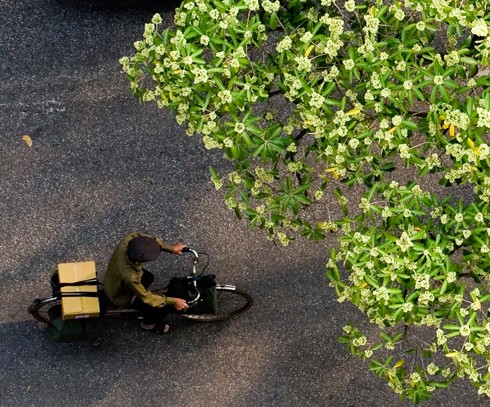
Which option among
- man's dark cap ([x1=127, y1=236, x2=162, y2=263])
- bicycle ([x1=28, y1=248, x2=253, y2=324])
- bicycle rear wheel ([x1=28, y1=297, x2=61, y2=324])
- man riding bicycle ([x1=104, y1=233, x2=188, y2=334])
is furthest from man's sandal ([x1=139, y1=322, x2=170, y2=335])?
man's dark cap ([x1=127, y1=236, x2=162, y2=263])

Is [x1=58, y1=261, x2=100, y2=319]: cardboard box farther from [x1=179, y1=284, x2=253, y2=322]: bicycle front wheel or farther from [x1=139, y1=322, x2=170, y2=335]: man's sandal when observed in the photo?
[x1=179, y1=284, x2=253, y2=322]: bicycle front wheel

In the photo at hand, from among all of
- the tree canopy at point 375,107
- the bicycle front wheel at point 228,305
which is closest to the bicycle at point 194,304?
the bicycle front wheel at point 228,305

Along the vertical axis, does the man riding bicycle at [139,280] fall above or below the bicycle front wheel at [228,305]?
above

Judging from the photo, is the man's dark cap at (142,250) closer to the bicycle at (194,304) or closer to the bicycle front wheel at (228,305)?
the bicycle at (194,304)

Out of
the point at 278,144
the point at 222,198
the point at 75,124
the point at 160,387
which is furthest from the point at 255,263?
the point at 278,144

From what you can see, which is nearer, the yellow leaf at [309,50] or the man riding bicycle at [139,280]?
the yellow leaf at [309,50]

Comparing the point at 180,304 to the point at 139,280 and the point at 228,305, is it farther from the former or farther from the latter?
the point at 228,305
